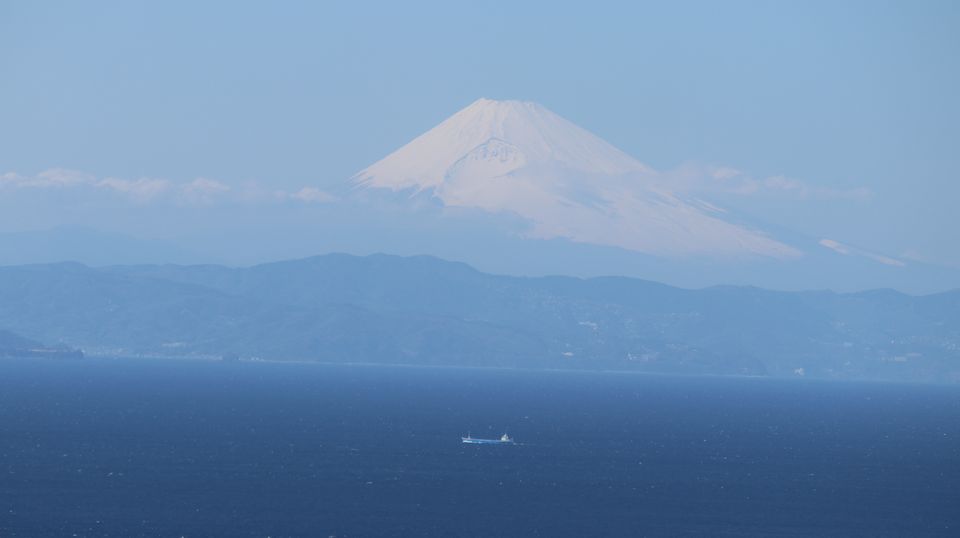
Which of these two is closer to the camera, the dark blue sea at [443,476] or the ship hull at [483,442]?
the dark blue sea at [443,476]

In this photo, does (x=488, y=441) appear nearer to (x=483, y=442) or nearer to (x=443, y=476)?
(x=483, y=442)

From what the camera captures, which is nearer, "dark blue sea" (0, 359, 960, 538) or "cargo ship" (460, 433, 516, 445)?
"dark blue sea" (0, 359, 960, 538)

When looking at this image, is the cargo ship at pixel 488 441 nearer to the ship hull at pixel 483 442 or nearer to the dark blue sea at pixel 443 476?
the ship hull at pixel 483 442

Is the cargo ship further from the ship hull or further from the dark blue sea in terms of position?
the dark blue sea

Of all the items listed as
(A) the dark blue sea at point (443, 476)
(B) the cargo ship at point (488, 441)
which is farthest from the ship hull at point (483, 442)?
(A) the dark blue sea at point (443, 476)

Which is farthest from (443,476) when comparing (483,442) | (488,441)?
(488,441)

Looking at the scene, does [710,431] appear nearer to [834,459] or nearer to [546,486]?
[834,459]

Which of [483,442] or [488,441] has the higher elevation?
[488,441]

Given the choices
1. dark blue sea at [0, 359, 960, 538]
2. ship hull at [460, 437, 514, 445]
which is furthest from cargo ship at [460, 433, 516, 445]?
dark blue sea at [0, 359, 960, 538]
